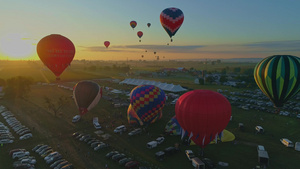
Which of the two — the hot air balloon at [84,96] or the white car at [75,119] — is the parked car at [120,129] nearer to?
the hot air balloon at [84,96]

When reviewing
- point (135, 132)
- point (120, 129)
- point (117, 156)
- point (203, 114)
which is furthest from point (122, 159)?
point (203, 114)

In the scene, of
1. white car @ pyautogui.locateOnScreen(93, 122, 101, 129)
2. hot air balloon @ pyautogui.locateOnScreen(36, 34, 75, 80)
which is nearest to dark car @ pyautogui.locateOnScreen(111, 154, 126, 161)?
white car @ pyautogui.locateOnScreen(93, 122, 101, 129)

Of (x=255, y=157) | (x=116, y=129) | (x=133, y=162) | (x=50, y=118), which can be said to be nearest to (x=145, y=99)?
(x=116, y=129)

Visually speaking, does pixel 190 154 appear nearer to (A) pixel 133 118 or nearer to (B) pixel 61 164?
(A) pixel 133 118

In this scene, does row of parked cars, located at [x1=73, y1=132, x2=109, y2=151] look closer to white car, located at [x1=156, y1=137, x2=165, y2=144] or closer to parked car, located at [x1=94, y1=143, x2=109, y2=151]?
parked car, located at [x1=94, y1=143, x2=109, y2=151]

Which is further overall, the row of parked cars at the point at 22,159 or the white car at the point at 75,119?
the white car at the point at 75,119

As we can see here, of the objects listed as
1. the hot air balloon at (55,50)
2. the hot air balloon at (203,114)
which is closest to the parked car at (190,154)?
the hot air balloon at (203,114)
